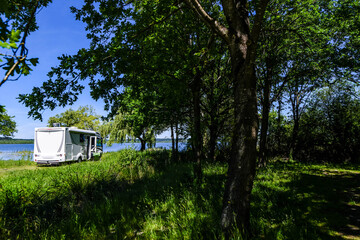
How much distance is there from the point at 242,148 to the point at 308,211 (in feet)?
8.88

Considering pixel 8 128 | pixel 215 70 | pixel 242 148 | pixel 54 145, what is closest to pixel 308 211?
pixel 242 148

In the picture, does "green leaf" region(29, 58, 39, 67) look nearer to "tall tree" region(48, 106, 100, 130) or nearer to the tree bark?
the tree bark

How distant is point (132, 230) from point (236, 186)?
7.85ft

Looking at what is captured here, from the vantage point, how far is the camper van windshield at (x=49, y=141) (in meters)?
16.2

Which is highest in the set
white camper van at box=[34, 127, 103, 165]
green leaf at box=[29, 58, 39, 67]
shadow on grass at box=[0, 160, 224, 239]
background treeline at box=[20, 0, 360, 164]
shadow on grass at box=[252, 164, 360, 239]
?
background treeline at box=[20, 0, 360, 164]

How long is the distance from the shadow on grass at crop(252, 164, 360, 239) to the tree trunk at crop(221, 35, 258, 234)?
646 millimetres

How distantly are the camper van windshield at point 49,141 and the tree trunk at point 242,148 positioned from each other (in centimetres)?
1716

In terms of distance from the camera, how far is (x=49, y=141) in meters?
16.3

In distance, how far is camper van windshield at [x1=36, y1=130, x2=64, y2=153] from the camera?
16156 millimetres

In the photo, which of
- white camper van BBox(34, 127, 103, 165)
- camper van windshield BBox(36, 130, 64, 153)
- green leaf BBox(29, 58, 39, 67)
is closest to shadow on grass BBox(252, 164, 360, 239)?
green leaf BBox(29, 58, 39, 67)

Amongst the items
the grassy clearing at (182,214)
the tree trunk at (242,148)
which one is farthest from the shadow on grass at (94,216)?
the tree trunk at (242,148)

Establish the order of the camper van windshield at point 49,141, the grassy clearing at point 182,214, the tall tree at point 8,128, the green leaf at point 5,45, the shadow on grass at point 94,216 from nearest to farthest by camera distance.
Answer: the green leaf at point 5,45 → the grassy clearing at point 182,214 → the shadow on grass at point 94,216 → the camper van windshield at point 49,141 → the tall tree at point 8,128

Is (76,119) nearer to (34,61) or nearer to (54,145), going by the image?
(54,145)

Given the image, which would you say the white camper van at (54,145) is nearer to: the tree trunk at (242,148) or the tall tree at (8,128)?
the tree trunk at (242,148)
